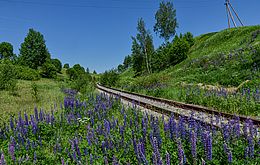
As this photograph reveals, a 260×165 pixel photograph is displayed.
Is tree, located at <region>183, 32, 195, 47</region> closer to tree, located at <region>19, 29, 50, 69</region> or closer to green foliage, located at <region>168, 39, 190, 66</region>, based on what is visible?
green foliage, located at <region>168, 39, 190, 66</region>

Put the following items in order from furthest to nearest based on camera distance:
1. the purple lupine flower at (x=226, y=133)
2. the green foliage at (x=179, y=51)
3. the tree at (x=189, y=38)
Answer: the tree at (x=189, y=38) → the green foliage at (x=179, y=51) → the purple lupine flower at (x=226, y=133)

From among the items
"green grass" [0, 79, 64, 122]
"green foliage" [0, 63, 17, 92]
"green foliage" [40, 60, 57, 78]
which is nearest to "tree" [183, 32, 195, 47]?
"green foliage" [40, 60, 57, 78]

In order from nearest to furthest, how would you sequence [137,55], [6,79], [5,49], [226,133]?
[226,133], [6,79], [137,55], [5,49]

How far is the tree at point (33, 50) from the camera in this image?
2060 inches

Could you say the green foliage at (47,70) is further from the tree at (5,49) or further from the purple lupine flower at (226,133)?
the purple lupine flower at (226,133)

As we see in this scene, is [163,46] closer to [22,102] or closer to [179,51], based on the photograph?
[179,51]

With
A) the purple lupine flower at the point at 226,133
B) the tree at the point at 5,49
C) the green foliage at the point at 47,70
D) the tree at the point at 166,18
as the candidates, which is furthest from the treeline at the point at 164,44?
the tree at the point at 5,49

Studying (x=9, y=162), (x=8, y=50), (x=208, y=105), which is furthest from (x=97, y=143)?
(x=8, y=50)

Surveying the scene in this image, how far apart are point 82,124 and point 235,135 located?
13.7ft

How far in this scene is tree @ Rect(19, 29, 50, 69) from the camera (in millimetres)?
52312

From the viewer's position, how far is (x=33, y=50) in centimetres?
5266

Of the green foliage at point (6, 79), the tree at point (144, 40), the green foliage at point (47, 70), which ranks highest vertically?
the tree at point (144, 40)

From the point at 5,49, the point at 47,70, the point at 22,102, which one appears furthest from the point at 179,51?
the point at 5,49

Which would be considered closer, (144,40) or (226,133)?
(226,133)
